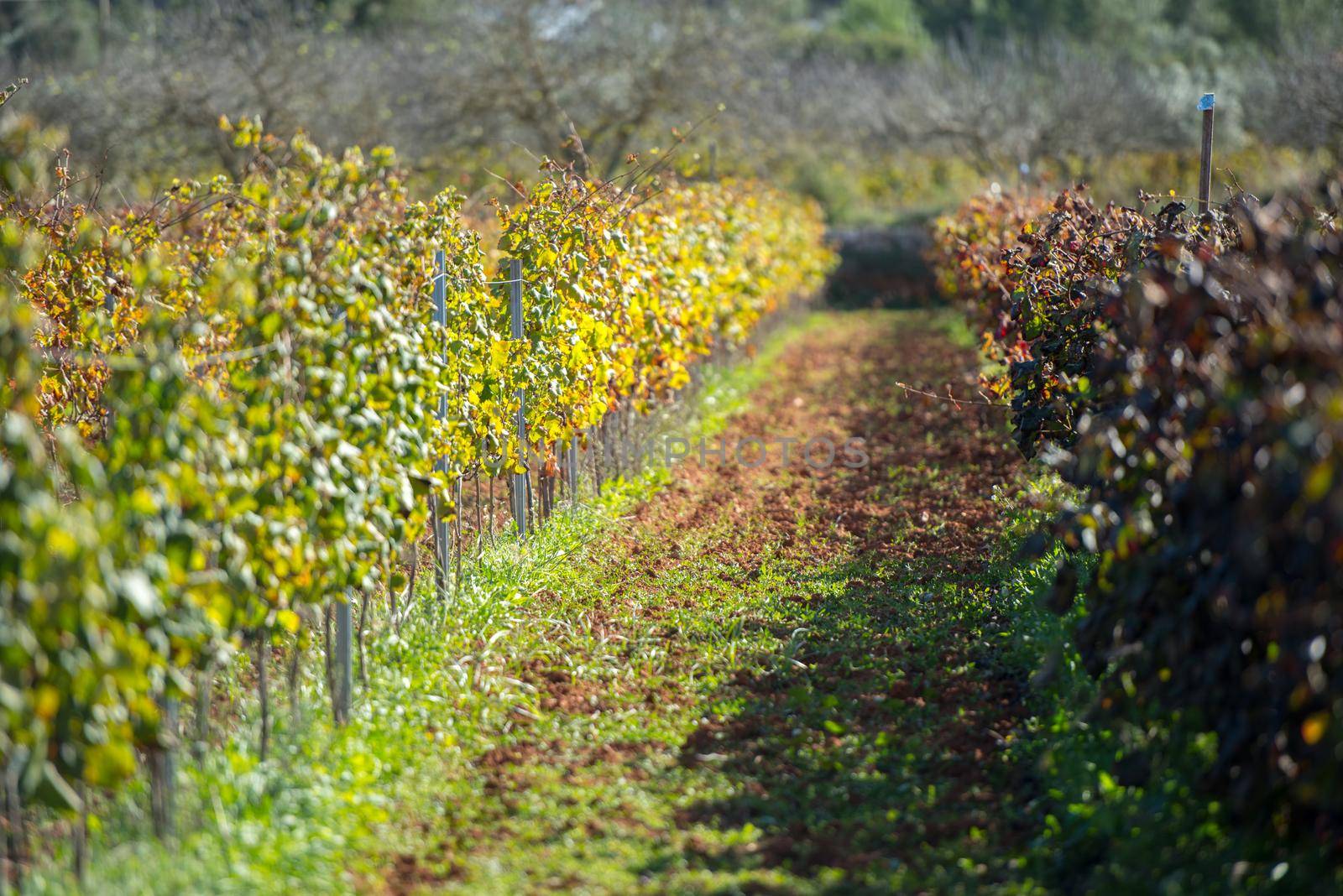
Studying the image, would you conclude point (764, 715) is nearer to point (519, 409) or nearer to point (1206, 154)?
point (519, 409)

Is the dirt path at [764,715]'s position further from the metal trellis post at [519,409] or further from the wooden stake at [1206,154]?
the wooden stake at [1206,154]

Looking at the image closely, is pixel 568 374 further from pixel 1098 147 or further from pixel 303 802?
pixel 1098 147

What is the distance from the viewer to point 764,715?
455 cm

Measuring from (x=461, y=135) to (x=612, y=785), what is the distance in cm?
1641

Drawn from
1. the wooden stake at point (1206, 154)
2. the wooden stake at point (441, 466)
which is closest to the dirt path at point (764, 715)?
the wooden stake at point (441, 466)

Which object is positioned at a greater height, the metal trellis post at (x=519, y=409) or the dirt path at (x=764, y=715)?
the metal trellis post at (x=519, y=409)

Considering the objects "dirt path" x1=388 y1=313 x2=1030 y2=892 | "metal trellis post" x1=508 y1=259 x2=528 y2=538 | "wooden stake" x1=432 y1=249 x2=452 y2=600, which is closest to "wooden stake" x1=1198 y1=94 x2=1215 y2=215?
"dirt path" x1=388 y1=313 x2=1030 y2=892

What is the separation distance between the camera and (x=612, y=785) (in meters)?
4.00

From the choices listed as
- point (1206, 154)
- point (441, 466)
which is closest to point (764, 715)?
point (441, 466)

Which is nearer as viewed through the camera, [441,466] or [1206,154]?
[441,466]

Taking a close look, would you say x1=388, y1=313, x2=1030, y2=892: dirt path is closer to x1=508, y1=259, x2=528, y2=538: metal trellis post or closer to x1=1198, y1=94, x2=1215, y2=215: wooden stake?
x1=508, y1=259, x2=528, y2=538: metal trellis post

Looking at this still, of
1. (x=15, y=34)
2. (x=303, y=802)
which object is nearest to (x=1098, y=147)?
(x=15, y=34)

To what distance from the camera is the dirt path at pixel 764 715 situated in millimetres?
3520

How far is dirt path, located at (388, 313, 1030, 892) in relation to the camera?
352 cm
